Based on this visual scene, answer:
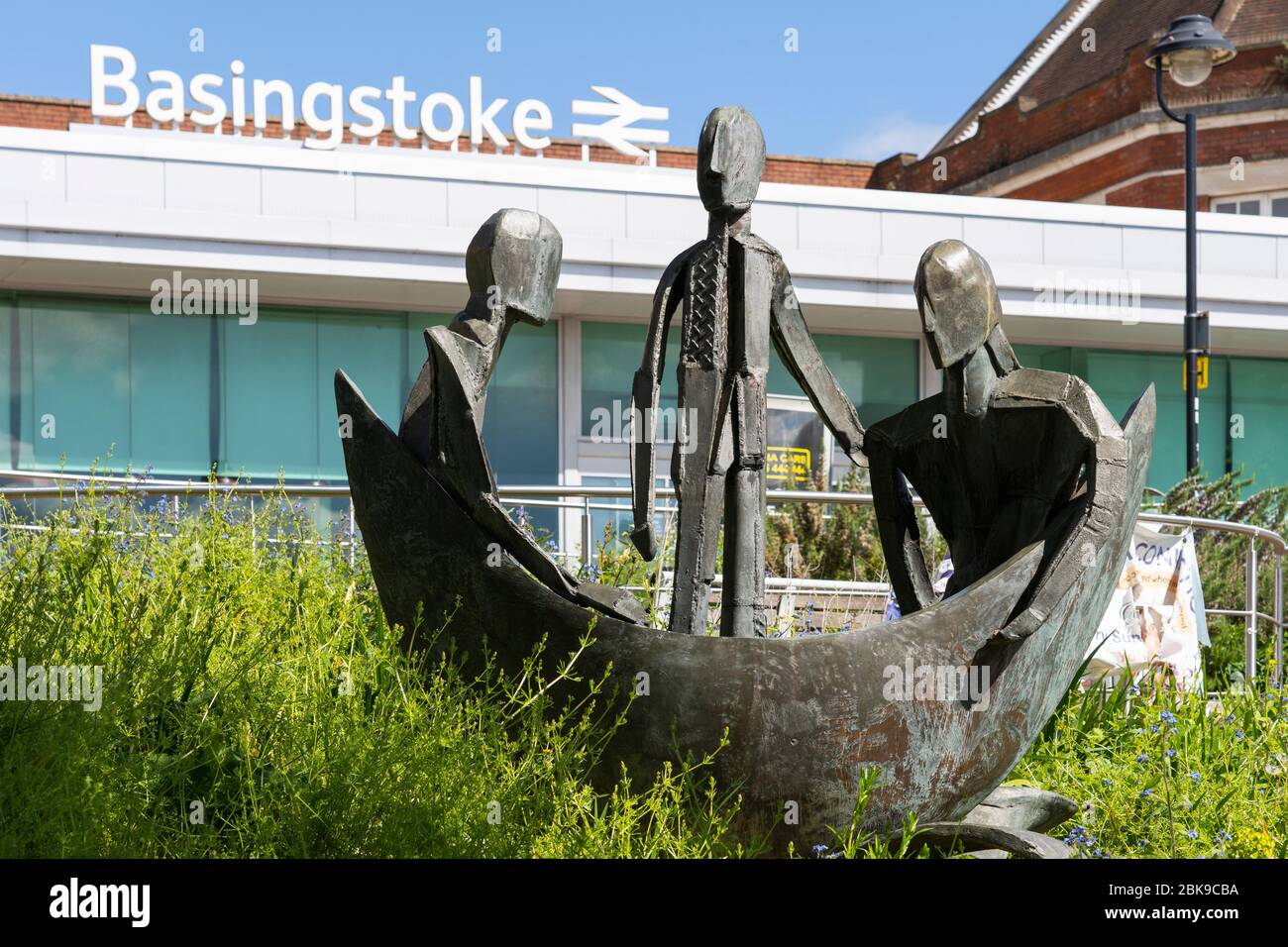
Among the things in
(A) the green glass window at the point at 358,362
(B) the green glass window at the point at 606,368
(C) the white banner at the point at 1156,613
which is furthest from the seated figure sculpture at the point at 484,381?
(B) the green glass window at the point at 606,368

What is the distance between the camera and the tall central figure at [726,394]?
4.78 metres

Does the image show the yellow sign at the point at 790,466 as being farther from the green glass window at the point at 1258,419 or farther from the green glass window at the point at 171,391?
the green glass window at the point at 171,391

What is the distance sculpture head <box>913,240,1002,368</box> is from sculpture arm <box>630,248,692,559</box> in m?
0.80

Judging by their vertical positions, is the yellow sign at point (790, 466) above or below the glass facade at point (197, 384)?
below

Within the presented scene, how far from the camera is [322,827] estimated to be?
13.0ft

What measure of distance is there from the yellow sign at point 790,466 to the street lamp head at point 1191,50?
5583 mm

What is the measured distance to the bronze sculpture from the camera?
13.1ft

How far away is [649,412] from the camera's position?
187 inches

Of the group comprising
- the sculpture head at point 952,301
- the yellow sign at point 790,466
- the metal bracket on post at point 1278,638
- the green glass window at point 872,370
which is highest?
the green glass window at point 872,370

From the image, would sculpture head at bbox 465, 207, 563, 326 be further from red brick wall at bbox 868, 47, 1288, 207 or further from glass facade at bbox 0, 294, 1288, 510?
red brick wall at bbox 868, 47, 1288, 207

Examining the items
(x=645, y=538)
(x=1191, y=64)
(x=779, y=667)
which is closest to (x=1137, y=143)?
→ (x=1191, y=64)

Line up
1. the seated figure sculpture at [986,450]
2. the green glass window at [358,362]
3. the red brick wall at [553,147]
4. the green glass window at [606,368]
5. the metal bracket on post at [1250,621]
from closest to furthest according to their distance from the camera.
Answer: the seated figure sculpture at [986,450], the metal bracket on post at [1250,621], the green glass window at [358,362], the green glass window at [606,368], the red brick wall at [553,147]
